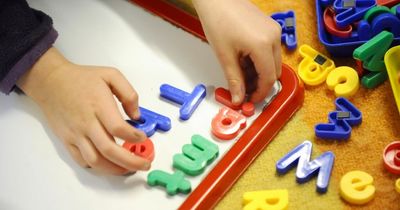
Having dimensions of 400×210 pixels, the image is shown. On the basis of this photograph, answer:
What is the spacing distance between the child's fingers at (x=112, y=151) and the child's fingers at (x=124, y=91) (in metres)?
0.04

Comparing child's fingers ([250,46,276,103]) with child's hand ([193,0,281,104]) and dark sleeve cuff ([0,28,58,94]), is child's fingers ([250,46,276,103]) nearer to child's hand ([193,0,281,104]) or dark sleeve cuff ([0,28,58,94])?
child's hand ([193,0,281,104])

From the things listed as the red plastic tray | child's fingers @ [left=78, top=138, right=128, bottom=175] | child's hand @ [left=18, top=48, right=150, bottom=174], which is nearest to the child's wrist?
child's hand @ [left=18, top=48, right=150, bottom=174]

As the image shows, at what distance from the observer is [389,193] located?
55 cm

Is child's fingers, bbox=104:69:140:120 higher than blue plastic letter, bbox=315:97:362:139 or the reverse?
the reverse

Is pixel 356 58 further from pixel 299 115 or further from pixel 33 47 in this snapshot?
pixel 33 47

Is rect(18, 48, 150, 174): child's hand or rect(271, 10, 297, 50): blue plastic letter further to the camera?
rect(271, 10, 297, 50): blue plastic letter

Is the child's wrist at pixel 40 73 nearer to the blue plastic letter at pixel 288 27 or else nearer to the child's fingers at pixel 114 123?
the child's fingers at pixel 114 123

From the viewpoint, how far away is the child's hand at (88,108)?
0.55m

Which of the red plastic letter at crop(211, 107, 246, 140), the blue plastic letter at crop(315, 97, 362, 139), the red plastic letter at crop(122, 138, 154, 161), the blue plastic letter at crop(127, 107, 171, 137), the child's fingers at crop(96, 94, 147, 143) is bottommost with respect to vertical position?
the red plastic letter at crop(122, 138, 154, 161)

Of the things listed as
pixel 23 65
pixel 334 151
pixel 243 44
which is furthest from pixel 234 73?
pixel 23 65

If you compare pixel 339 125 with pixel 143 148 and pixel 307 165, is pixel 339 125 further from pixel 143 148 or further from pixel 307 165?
pixel 143 148

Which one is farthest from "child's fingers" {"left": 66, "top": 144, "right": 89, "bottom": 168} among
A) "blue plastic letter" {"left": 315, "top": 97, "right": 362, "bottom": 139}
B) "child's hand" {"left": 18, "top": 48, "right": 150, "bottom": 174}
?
"blue plastic letter" {"left": 315, "top": 97, "right": 362, "bottom": 139}

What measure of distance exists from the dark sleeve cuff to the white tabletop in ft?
0.13

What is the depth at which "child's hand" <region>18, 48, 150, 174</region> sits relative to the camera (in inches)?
21.6
